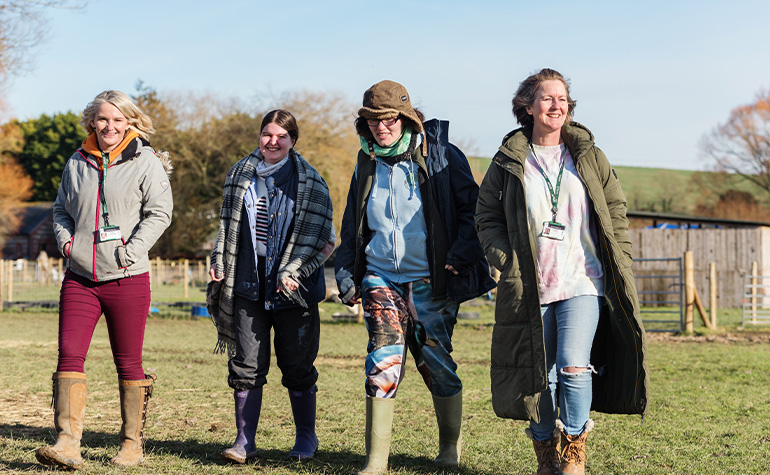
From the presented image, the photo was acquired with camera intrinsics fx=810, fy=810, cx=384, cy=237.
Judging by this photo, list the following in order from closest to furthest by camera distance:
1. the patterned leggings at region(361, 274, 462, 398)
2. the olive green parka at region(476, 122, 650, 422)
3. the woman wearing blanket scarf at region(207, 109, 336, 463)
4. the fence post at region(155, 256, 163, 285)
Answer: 1. the olive green parka at region(476, 122, 650, 422)
2. the patterned leggings at region(361, 274, 462, 398)
3. the woman wearing blanket scarf at region(207, 109, 336, 463)
4. the fence post at region(155, 256, 163, 285)

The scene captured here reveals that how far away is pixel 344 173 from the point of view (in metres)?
37.6

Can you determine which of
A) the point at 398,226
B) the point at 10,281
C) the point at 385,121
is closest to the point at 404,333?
the point at 398,226

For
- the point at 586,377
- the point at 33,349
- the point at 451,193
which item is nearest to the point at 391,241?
the point at 451,193

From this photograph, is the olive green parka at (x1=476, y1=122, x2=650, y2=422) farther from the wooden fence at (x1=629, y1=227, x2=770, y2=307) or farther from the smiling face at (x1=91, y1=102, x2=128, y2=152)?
the wooden fence at (x1=629, y1=227, x2=770, y2=307)

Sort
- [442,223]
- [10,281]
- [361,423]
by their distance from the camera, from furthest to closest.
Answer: [10,281] < [361,423] < [442,223]

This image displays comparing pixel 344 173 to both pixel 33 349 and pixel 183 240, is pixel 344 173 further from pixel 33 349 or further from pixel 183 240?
pixel 33 349

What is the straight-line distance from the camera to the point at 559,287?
12.4 ft

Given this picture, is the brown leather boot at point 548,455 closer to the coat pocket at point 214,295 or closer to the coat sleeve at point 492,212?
the coat sleeve at point 492,212

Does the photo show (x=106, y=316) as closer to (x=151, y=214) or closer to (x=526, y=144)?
(x=151, y=214)

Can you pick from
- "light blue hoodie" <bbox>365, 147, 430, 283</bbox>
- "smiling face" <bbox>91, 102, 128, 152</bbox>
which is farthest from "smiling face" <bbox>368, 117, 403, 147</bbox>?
"smiling face" <bbox>91, 102, 128, 152</bbox>

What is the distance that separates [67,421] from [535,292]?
8.06 ft

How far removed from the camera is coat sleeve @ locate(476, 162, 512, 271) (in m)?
3.93

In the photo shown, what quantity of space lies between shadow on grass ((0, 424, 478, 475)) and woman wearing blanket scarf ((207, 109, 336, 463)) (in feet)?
0.46

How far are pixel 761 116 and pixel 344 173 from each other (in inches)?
1347
